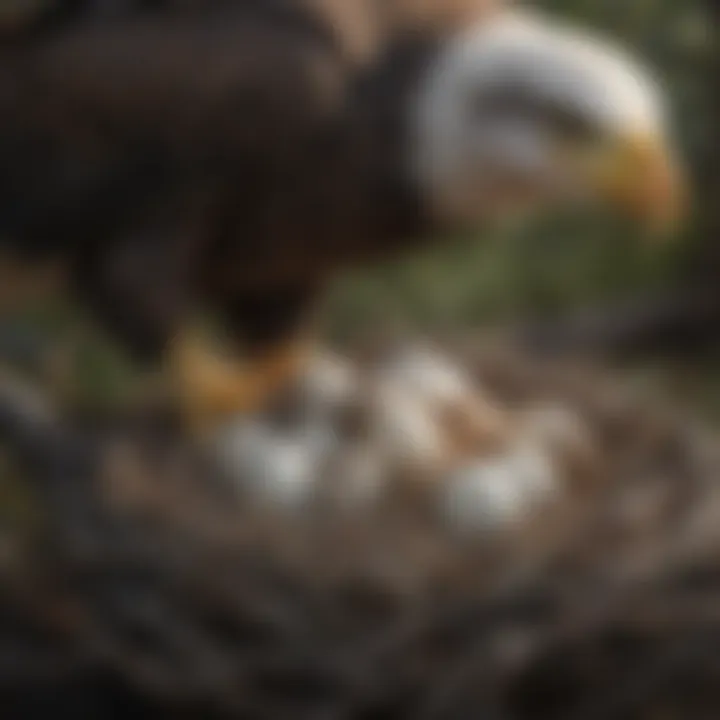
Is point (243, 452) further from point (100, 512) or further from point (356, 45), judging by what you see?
point (356, 45)

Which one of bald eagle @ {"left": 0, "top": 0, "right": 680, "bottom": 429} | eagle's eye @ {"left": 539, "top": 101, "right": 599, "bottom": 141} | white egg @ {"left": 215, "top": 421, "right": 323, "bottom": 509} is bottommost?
white egg @ {"left": 215, "top": 421, "right": 323, "bottom": 509}

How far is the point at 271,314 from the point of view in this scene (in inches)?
27.5

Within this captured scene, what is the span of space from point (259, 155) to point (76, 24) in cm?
9

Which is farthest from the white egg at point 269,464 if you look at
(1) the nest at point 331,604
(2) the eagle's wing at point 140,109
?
(2) the eagle's wing at point 140,109

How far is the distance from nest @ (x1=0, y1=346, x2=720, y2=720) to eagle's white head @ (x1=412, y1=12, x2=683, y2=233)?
138mm

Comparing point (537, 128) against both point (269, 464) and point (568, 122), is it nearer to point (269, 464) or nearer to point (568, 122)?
point (568, 122)

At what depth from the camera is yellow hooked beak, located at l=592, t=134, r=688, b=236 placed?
608 millimetres

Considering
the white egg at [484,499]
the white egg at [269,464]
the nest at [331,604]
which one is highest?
the white egg at [269,464]

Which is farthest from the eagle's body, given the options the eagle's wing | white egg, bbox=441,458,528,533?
white egg, bbox=441,458,528,533

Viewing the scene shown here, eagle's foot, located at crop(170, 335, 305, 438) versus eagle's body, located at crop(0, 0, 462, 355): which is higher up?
eagle's body, located at crop(0, 0, 462, 355)

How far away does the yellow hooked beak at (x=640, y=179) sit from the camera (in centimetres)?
61

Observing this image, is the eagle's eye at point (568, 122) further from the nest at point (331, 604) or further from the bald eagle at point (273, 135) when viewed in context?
the nest at point (331, 604)

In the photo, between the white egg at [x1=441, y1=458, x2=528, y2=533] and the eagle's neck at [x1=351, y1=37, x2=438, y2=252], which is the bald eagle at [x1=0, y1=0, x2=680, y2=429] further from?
the white egg at [x1=441, y1=458, x2=528, y2=533]

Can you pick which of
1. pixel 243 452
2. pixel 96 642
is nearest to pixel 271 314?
pixel 243 452
